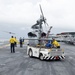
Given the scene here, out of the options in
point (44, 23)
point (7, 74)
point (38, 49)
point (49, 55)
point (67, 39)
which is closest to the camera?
point (7, 74)

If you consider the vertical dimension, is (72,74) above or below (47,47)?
below

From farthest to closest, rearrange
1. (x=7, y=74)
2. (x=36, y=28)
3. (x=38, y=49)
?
(x=36, y=28), (x=38, y=49), (x=7, y=74)

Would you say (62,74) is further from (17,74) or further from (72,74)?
(17,74)

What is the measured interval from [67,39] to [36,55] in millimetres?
46706

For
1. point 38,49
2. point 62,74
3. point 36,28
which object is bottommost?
point 62,74

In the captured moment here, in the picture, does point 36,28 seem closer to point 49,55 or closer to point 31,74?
point 49,55

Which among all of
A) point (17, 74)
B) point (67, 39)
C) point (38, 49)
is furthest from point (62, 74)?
point (67, 39)

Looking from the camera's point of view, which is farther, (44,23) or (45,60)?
(44,23)

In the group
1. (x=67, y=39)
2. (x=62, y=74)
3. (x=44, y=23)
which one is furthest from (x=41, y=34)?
(x=62, y=74)

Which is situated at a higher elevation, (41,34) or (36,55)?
(41,34)

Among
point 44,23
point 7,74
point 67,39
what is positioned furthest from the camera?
point 67,39

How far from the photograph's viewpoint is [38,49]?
69.1 feet

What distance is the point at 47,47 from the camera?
811 inches

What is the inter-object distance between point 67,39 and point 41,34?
1015 inches
